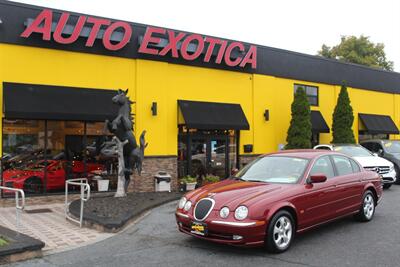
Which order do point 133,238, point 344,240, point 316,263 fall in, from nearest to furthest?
point 316,263 → point 344,240 → point 133,238

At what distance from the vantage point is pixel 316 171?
7.12 m

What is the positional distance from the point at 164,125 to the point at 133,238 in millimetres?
7378

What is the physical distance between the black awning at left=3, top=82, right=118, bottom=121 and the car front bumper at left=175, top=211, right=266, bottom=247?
7.42 metres

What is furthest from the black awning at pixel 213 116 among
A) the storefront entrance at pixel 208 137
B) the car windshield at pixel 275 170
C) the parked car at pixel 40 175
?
the car windshield at pixel 275 170

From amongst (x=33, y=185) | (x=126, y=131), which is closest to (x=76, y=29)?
(x=126, y=131)

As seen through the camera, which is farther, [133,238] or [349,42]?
[349,42]

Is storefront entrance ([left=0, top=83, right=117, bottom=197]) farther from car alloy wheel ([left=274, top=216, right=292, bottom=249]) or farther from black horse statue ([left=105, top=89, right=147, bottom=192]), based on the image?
car alloy wheel ([left=274, top=216, right=292, bottom=249])

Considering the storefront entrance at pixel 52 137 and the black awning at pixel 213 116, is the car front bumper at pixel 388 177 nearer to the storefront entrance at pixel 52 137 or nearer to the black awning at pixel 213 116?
the black awning at pixel 213 116

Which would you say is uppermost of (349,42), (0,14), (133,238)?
(349,42)

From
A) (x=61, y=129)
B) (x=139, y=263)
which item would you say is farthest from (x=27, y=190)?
(x=139, y=263)

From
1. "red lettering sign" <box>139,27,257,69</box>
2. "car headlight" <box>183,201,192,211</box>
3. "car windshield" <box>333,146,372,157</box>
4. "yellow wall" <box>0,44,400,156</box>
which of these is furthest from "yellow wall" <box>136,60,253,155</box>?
"car headlight" <box>183,201,192,211</box>

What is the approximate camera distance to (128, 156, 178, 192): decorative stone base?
13516mm

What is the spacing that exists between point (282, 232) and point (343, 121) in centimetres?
1421

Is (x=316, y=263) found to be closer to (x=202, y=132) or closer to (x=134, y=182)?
(x=134, y=182)
